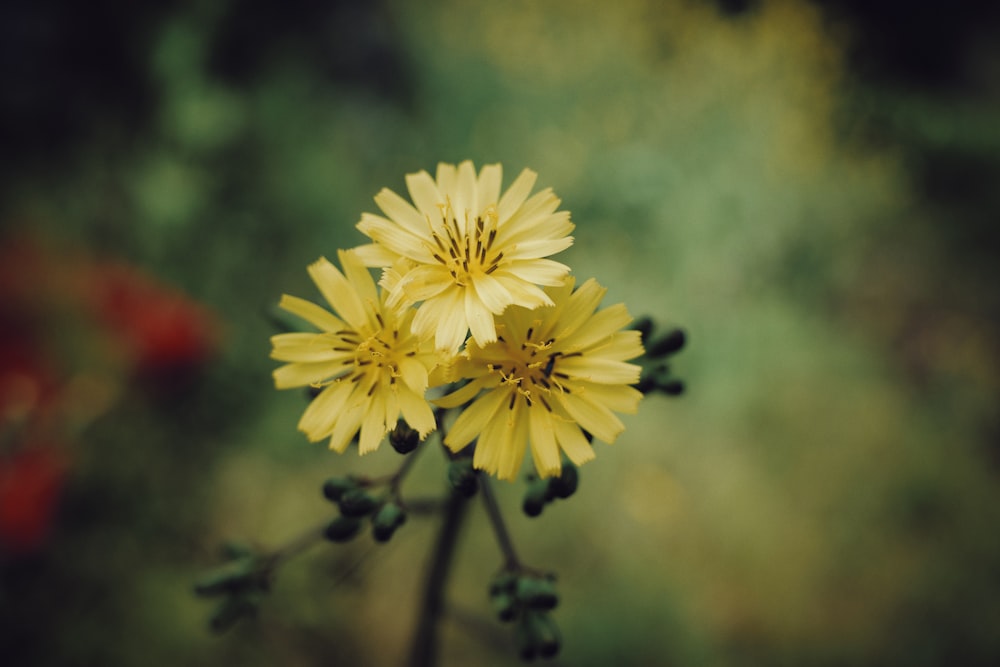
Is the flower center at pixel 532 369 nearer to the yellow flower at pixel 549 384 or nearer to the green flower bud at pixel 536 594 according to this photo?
the yellow flower at pixel 549 384

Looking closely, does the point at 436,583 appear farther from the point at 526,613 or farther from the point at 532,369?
the point at 532,369

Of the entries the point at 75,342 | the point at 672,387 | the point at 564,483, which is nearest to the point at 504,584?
the point at 564,483

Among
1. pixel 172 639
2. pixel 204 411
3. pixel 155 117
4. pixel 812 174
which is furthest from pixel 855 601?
pixel 155 117

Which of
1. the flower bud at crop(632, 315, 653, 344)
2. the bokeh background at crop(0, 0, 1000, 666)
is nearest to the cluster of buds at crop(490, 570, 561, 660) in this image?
the flower bud at crop(632, 315, 653, 344)

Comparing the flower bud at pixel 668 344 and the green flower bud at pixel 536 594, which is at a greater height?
the flower bud at pixel 668 344

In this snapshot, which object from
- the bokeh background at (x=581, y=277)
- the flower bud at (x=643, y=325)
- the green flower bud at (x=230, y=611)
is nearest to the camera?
the flower bud at (x=643, y=325)

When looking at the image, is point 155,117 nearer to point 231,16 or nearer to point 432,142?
point 231,16

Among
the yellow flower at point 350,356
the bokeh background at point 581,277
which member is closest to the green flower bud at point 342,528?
the yellow flower at point 350,356
